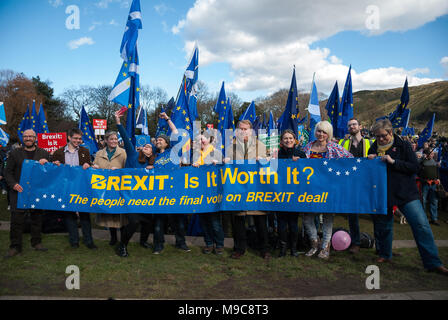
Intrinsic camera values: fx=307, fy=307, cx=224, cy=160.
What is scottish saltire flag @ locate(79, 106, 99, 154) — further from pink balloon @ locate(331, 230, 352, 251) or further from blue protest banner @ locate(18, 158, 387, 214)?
pink balloon @ locate(331, 230, 352, 251)

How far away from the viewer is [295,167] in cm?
514

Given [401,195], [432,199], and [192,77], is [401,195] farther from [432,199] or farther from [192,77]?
[192,77]

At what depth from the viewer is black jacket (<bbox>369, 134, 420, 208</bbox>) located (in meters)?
4.49

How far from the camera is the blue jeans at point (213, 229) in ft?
17.8

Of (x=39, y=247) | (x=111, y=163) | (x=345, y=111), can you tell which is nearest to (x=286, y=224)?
(x=111, y=163)

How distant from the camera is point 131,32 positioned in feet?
23.0

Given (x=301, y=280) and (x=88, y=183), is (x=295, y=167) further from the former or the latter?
(x=88, y=183)

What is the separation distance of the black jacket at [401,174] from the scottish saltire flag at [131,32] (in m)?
5.61

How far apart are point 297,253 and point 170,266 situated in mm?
2132

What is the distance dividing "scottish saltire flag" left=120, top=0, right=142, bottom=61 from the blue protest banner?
9.70 ft

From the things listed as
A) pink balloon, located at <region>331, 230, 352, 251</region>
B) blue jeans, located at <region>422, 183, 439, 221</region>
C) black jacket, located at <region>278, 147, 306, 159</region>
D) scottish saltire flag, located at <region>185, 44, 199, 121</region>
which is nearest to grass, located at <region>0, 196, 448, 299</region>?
pink balloon, located at <region>331, 230, 352, 251</region>

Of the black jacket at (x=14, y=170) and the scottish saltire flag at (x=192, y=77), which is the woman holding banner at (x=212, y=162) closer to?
the black jacket at (x=14, y=170)

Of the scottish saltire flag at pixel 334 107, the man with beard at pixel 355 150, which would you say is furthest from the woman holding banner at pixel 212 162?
the scottish saltire flag at pixel 334 107
